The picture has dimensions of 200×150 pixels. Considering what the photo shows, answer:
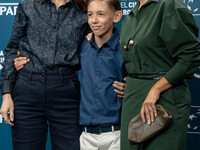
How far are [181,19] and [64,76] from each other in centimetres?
66

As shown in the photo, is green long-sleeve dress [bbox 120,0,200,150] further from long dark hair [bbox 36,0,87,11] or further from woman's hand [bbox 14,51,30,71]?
woman's hand [bbox 14,51,30,71]

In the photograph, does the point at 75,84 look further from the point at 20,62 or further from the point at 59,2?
the point at 59,2

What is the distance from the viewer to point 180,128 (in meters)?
1.31

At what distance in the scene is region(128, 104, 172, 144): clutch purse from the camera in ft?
4.19

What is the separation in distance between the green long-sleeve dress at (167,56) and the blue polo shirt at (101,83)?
19 cm

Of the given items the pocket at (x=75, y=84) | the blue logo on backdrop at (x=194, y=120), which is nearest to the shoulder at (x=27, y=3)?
the pocket at (x=75, y=84)

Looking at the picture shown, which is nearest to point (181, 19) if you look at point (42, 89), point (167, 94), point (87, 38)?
point (167, 94)

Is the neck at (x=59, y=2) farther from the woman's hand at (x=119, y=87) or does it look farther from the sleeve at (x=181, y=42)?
the sleeve at (x=181, y=42)

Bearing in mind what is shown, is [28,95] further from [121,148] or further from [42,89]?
[121,148]

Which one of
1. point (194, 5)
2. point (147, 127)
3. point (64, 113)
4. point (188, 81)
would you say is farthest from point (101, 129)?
point (194, 5)

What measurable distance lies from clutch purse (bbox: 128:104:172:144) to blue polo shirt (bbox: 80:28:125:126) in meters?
0.25

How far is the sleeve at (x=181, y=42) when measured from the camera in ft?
4.18

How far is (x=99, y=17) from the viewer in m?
1.62

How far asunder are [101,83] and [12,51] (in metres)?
0.54
